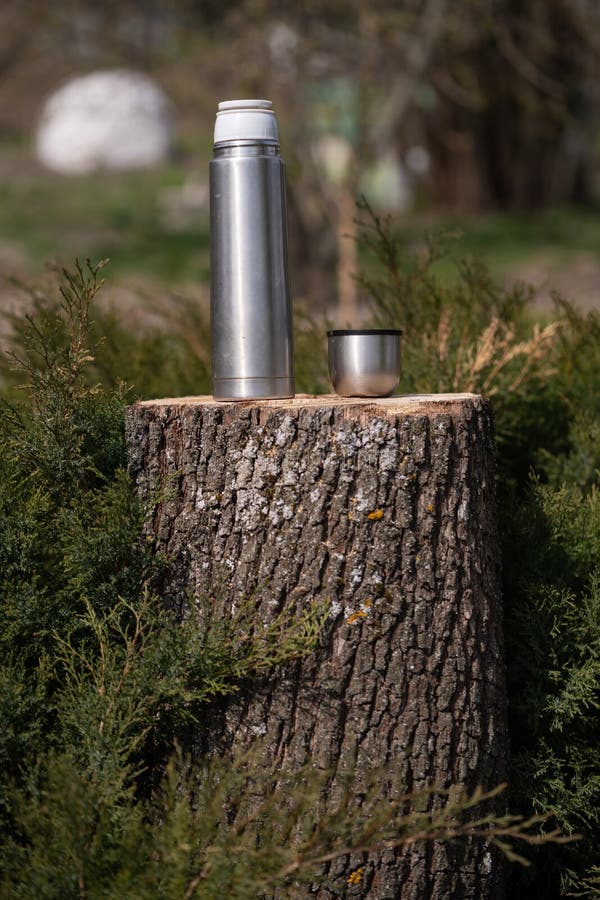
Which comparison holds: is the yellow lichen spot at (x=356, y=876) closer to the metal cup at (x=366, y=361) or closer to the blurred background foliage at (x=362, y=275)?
the blurred background foliage at (x=362, y=275)

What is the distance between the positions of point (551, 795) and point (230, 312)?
1408 mm

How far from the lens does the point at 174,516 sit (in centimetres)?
246

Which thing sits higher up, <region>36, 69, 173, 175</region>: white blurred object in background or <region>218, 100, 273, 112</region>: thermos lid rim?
<region>36, 69, 173, 175</region>: white blurred object in background

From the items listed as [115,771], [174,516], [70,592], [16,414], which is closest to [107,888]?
[115,771]

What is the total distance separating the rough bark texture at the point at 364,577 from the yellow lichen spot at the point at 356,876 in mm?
12

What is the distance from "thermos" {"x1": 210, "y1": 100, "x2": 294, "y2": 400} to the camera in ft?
8.11

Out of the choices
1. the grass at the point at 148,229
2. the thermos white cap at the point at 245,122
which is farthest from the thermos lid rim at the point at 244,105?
the grass at the point at 148,229

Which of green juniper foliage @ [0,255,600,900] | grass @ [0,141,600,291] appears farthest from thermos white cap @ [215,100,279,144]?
grass @ [0,141,600,291]

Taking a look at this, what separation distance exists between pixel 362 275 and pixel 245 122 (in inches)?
44.9

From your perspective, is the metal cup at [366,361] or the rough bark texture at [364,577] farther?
the metal cup at [366,361]

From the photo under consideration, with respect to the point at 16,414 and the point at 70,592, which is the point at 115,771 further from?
the point at 16,414

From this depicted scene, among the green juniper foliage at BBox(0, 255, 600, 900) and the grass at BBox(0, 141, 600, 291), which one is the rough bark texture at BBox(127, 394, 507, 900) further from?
the grass at BBox(0, 141, 600, 291)

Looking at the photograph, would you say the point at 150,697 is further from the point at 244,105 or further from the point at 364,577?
the point at 244,105

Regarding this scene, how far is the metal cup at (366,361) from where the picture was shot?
2.51 m
